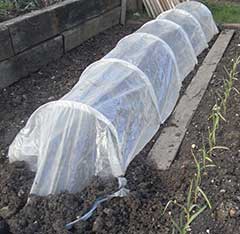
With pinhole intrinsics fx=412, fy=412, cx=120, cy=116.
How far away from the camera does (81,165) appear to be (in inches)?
96.7

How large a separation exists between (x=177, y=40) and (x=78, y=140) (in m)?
1.91

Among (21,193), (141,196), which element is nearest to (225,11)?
(141,196)

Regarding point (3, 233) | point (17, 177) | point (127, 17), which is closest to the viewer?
point (3, 233)

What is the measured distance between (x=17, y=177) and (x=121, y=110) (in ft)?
2.54

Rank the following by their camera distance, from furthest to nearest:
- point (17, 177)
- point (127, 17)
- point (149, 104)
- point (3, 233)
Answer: point (127, 17), point (149, 104), point (17, 177), point (3, 233)

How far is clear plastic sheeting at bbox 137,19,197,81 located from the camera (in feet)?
12.5

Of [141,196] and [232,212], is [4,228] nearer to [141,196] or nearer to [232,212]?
[141,196]

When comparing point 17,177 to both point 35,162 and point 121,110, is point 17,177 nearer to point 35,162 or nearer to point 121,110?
point 35,162

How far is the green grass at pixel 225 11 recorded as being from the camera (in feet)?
18.1

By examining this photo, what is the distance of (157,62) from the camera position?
11.1ft

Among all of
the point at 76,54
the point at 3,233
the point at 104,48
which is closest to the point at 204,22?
the point at 104,48

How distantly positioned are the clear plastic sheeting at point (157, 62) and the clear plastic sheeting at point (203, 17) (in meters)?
1.27

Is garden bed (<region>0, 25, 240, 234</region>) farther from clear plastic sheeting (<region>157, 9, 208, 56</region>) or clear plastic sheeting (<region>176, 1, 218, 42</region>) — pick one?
clear plastic sheeting (<region>176, 1, 218, 42</region>)

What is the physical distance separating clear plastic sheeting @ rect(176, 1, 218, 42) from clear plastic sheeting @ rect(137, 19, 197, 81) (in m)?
0.71
